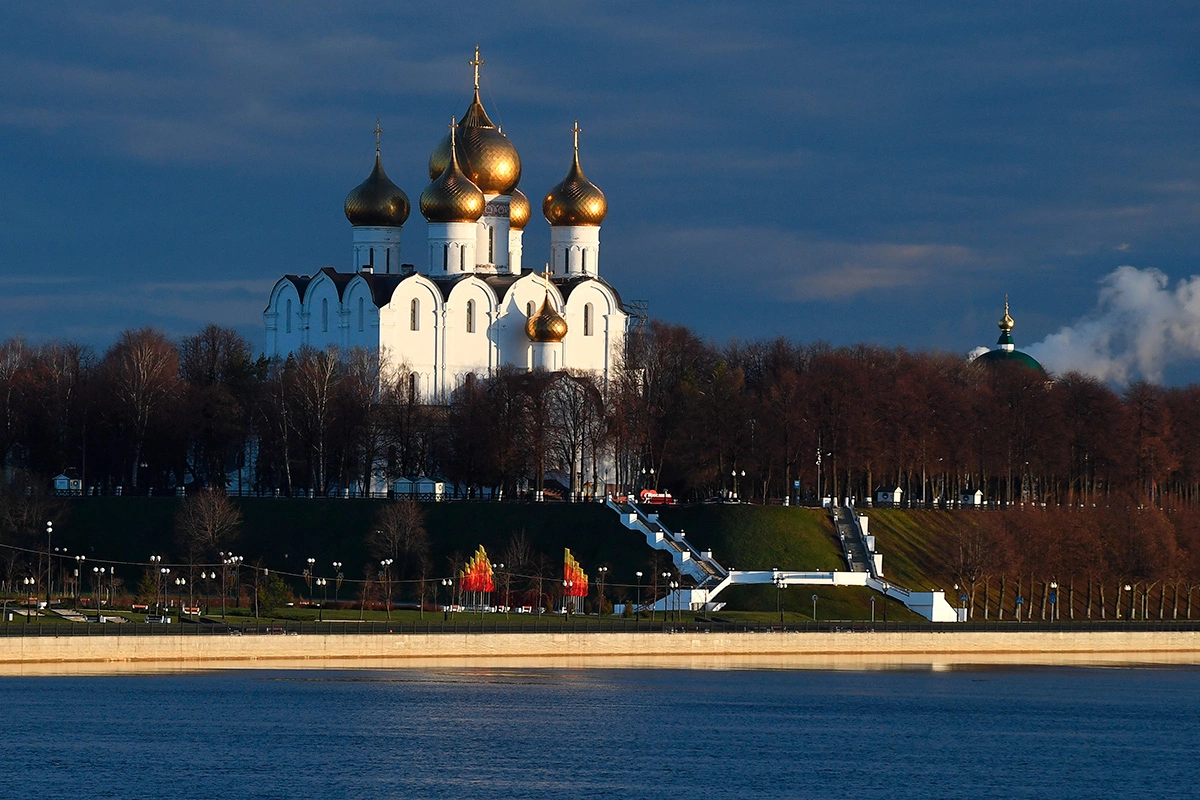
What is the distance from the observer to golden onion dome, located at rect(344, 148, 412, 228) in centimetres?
9219

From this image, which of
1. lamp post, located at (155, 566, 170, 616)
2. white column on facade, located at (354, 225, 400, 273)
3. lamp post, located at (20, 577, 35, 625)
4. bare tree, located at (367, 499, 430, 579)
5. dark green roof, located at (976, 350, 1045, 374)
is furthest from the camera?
dark green roof, located at (976, 350, 1045, 374)

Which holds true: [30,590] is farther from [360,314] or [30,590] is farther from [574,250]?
[574,250]

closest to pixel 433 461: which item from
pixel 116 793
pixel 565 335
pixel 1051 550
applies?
pixel 565 335

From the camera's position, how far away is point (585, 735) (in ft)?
157

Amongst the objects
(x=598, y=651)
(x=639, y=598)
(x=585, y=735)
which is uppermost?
(x=639, y=598)

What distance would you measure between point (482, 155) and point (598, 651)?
32.6m

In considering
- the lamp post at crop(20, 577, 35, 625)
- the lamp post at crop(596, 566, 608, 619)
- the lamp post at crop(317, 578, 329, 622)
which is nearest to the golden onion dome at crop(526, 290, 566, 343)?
the lamp post at crop(317, 578, 329, 622)

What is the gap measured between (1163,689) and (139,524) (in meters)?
35.4

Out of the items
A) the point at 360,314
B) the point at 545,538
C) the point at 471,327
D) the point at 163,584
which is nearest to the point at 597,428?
the point at 545,538

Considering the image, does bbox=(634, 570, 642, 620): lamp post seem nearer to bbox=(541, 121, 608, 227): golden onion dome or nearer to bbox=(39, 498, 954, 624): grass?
bbox=(39, 498, 954, 624): grass

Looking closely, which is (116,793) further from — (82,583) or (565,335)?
(565,335)

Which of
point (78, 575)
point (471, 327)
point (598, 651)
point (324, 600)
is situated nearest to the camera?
point (598, 651)

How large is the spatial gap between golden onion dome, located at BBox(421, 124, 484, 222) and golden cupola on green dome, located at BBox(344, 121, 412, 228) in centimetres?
113

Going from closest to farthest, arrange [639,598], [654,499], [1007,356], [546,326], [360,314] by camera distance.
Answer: [639,598], [654,499], [360,314], [546,326], [1007,356]
